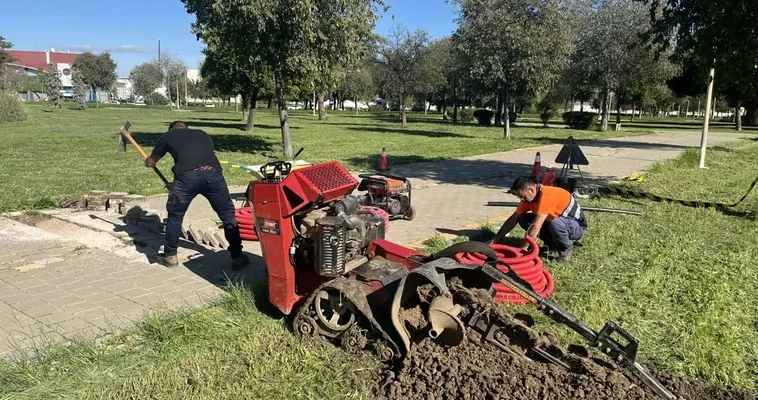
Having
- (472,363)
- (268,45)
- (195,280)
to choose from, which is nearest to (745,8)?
(472,363)

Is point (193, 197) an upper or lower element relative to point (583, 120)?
lower

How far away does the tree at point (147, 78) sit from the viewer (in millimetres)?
93375

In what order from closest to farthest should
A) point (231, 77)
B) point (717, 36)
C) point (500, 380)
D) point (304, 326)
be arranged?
point (500, 380) < point (304, 326) < point (717, 36) < point (231, 77)

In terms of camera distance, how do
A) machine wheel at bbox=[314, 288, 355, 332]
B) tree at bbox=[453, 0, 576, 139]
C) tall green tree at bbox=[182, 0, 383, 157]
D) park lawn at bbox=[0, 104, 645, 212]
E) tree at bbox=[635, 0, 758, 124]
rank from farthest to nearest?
tree at bbox=[453, 0, 576, 139]
tall green tree at bbox=[182, 0, 383, 157]
park lawn at bbox=[0, 104, 645, 212]
tree at bbox=[635, 0, 758, 124]
machine wheel at bbox=[314, 288, 355, 332]

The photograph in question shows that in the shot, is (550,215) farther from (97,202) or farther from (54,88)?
(54,88)

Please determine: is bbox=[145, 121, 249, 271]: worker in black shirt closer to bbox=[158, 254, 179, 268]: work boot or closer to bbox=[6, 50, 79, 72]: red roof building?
bbox=[158, 254, 179, 268]: work boot

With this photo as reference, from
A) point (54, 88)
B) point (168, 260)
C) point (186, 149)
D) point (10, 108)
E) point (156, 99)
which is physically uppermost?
point (54, 88)

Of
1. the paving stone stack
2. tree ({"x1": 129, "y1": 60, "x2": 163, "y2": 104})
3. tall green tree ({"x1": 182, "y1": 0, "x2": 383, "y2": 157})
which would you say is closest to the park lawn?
the paving stone stack

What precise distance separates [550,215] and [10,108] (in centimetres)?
3716

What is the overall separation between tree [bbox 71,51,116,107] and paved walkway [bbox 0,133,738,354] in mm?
82618

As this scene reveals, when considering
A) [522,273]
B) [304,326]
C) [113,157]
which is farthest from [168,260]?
[113,157]

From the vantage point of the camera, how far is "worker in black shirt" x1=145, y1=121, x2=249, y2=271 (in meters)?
5.59

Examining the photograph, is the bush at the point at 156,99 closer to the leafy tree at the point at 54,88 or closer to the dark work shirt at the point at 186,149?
the leafy tree at the point at 54,88

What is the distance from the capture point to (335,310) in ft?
12.8
